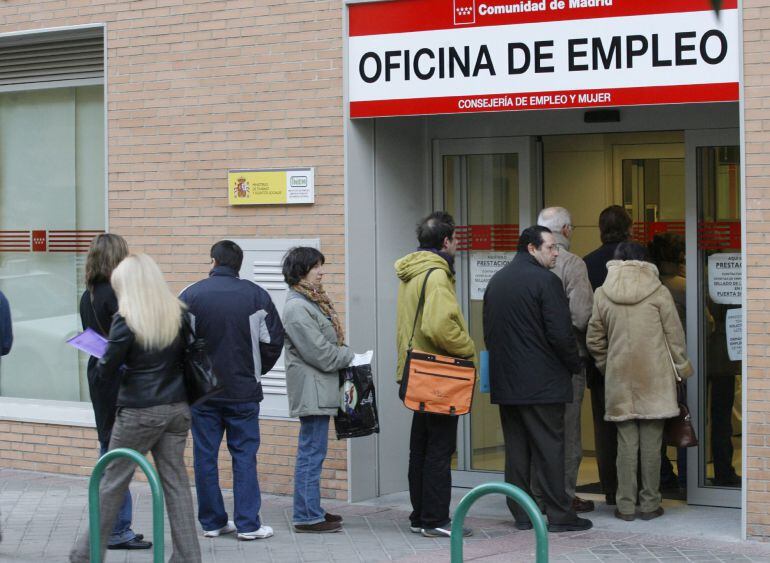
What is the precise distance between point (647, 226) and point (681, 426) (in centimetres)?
174

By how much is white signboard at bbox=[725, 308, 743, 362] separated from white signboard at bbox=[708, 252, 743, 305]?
8 cm

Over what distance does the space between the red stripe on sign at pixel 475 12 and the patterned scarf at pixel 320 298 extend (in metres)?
2.04

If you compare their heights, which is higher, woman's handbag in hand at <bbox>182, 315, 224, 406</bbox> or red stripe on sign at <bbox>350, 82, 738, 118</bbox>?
red stripe on sign at <bbox>350, 82, 738, 118</bbox>

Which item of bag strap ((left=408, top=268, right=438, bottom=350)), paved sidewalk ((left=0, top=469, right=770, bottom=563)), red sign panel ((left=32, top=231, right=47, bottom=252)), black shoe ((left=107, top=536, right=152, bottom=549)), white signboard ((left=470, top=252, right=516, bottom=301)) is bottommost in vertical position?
paved sidewalk ((left=0, top=469, right=770, bottom=563))

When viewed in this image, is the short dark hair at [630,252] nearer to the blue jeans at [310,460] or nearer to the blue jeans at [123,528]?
the blue jeans at [310,460]

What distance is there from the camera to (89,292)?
6488mm

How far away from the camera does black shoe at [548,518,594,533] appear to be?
702cm

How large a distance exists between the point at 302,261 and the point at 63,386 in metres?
4.09

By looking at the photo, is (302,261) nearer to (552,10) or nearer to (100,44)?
(552,10)

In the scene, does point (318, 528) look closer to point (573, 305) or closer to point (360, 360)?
point (360, 360)

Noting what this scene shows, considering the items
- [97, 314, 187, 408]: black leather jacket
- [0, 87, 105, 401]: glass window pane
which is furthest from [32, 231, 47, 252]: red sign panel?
[97, 314, 187, 408]: black leather jacket

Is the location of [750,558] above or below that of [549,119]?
below

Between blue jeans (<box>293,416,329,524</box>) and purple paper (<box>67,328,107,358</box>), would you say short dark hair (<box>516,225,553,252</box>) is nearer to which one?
blue jeans (<box>293,416,329,524</box>)

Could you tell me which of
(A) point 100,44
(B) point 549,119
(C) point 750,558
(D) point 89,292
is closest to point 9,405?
(A) point 100,44
